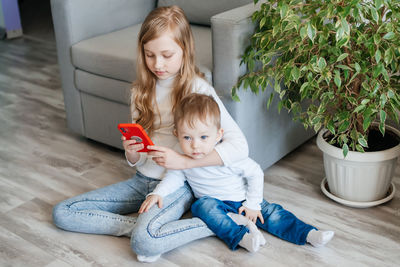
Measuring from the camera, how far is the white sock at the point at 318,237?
1576 mm

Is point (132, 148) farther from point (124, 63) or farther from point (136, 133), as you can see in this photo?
point (124, 63)

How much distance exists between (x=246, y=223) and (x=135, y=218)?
0.38 m

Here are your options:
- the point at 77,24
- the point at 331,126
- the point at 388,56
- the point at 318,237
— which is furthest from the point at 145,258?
the point at 77,24

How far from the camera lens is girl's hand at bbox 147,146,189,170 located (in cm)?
161

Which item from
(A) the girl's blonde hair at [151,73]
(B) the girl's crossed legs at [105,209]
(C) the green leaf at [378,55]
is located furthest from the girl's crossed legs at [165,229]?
(C) the green leaf at [378,55]

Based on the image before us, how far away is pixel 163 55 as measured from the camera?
1.63 meters

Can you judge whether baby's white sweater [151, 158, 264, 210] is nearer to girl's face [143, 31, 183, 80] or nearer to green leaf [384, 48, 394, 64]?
girl's face [143, 31, 183, 80]

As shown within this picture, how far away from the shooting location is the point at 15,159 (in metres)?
2.28

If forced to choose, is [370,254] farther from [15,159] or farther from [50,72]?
[50,72]

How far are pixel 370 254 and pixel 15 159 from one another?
1537 millimetres

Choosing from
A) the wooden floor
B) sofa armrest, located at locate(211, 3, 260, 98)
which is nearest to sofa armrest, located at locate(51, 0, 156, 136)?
the wooden floor

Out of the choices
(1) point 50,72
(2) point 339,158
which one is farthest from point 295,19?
(1) point 50,72

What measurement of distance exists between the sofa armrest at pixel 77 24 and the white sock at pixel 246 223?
3.27 ft

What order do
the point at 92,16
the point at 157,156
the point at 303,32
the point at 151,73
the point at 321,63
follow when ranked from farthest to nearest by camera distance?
the point at 92,16, the point at 151,73, the point at 157,156, the point at 321,63, the point at 303,32
